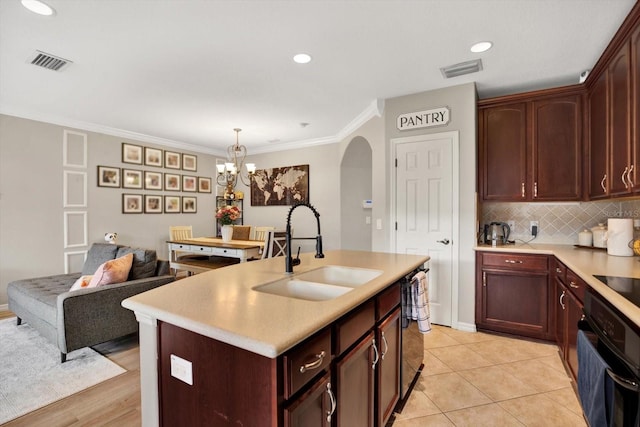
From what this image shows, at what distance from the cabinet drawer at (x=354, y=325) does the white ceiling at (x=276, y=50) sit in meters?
1.88

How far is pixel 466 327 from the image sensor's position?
10.4 feet

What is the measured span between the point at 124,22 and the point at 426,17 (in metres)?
2.12

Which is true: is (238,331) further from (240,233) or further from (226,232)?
(240,233)

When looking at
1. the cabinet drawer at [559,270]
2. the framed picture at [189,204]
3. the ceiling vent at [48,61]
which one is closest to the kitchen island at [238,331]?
the cabinet drawer at [559,270]

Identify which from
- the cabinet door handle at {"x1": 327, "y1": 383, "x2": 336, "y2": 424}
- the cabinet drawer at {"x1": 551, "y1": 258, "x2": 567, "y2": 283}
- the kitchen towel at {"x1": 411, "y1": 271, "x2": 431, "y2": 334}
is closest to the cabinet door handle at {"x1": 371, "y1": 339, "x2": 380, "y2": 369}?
the cabinet door handle at {"x1": 327, "y1": 383, "x2": 336, "y2": 424}

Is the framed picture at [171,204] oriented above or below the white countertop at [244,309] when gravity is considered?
above

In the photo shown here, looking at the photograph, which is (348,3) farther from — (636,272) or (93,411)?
(93,411)

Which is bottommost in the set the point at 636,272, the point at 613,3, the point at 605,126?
the point at 636,272

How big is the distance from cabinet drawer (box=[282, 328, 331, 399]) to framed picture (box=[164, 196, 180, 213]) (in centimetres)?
541

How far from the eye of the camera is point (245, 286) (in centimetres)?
149

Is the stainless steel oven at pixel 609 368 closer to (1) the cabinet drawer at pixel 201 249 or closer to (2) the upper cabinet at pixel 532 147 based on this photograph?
(2) the upper cabinet at pixel 532 147

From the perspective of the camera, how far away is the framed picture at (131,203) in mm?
5051

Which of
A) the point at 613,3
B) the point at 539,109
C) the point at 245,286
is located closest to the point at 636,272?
the point at 613,3

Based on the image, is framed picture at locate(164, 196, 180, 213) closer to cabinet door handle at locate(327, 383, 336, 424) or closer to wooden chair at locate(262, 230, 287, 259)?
wooden chair at locate(262, 230, 287, 259)
